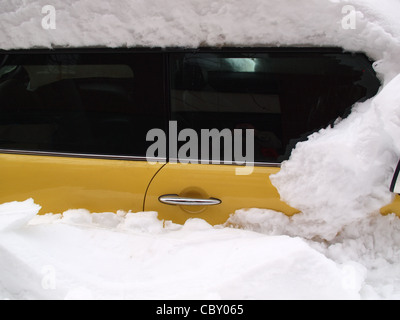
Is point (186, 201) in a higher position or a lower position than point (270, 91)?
lower

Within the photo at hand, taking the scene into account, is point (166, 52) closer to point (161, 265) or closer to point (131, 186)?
point (131, 186)

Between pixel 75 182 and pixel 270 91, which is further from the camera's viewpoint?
pixel 75 182

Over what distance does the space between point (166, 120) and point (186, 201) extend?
1.41 feet

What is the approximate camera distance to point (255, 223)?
5.62 feet

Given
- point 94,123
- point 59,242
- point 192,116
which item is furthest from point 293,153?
point 59,242

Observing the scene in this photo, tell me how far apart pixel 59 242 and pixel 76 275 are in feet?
0.72

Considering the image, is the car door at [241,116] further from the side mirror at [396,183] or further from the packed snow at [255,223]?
the side mirror at [396,183]

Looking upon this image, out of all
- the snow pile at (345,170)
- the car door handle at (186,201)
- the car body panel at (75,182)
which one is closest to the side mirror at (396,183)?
the snow pile at (345,170)

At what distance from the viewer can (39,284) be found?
4.72 ft

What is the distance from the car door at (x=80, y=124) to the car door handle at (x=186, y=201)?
146 millimetres

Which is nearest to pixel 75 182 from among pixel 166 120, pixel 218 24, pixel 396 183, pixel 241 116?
pixel 166 120

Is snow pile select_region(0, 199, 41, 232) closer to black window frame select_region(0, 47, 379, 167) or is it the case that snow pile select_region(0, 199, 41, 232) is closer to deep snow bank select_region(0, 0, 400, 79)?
black window frame select_region(0, 47, 379, 167)

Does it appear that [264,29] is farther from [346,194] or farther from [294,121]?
[346,194]
